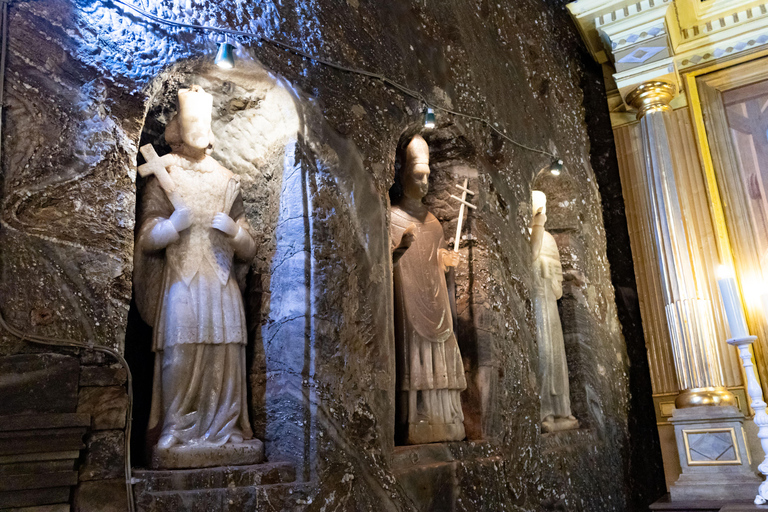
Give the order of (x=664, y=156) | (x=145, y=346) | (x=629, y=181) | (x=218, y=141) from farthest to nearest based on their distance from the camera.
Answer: (x=629, y=181)
(x=664, y=156)
(x=218, y=141)
(x=145, y=346)

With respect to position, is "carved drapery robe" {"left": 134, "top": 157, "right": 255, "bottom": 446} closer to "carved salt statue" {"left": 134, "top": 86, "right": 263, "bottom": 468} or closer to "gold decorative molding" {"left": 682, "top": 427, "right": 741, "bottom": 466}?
"carved salt statue" {"left": 134, "top": 86, "right": 263, "bottom": 468}

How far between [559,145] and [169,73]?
3809 mm

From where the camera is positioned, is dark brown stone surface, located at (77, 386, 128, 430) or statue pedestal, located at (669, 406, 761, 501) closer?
dark brown stone surface, located at (77, 386, 128, 430)

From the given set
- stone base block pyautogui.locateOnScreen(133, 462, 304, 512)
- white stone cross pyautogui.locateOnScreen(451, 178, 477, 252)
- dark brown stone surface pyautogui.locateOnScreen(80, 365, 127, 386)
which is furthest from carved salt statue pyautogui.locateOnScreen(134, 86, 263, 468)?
white stone cross pyautogui.locateOnScreen(451, 178, 477, 252)

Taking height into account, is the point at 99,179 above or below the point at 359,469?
above

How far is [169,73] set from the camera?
10.0 ft

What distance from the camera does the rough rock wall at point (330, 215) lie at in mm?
2549

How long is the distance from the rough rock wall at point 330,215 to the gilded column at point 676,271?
66 centimetres

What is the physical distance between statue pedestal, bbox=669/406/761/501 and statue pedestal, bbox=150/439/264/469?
139 inches

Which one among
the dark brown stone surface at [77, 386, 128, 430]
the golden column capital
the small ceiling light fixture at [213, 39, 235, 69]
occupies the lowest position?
the dark brown stone surface at [77, 386, 128, 430]

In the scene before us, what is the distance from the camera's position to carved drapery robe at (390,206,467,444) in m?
3.77

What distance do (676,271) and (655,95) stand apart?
165 centimetres

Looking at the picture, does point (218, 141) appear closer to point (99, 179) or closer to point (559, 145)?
point (99, 179)

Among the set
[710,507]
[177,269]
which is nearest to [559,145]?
[710,507]
